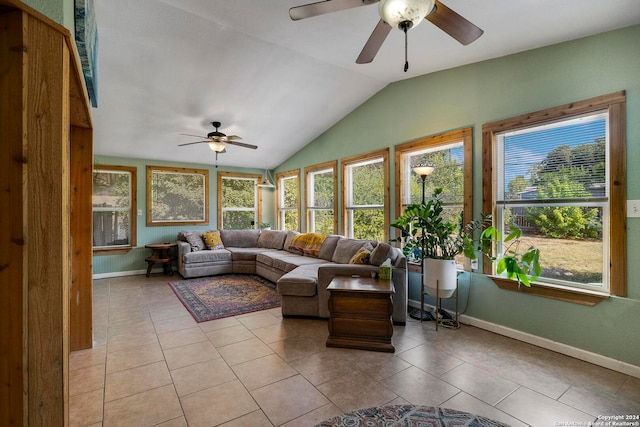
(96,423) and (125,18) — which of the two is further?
(125,18)

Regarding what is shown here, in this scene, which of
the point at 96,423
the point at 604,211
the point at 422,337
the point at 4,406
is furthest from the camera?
the point at 422,337

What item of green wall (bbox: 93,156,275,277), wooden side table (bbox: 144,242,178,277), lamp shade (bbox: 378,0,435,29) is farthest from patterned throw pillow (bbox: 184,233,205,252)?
lamp shade (bbox: 378,0,435,29)

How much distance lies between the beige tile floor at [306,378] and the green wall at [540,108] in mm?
251

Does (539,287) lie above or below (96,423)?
above

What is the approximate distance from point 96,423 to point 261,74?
3601mm

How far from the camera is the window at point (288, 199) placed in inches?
255

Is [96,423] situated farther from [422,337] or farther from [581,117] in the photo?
[581,117]

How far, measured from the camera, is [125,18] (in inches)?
102

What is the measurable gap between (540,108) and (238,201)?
599 cm

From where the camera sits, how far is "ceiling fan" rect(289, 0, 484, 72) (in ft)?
4.85

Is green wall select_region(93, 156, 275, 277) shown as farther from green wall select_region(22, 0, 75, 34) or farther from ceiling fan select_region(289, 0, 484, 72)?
ceiling fan select_region(289, 0, 484, 72)

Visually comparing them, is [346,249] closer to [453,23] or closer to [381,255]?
[381,255]

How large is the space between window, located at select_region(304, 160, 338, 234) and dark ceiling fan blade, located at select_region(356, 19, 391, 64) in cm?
307

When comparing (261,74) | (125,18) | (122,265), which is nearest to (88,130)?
(125,18)
